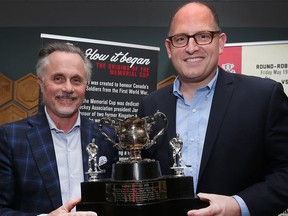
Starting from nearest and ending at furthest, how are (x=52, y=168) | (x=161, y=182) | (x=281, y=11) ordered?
(x=161, y=182) < (x=52, y=168) < (x=281, y=11)

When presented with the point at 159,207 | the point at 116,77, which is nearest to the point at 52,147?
the point at 159,207

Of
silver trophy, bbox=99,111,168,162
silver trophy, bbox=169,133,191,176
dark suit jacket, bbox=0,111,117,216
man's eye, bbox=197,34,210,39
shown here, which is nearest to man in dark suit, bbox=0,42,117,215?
dark suit jacket, bbox=0,111,117,216

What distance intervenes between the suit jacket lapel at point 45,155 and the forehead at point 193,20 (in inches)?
28.2

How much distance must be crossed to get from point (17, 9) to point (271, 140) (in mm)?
3431

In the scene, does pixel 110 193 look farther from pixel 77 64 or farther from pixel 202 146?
pixel 77 64

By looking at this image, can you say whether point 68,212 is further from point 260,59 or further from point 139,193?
point 260,59

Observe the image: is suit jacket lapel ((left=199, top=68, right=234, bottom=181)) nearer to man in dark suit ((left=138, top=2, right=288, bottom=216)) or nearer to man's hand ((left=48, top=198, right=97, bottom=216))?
man in dark suit ((left=138, top=2, right=288, bottom=216))

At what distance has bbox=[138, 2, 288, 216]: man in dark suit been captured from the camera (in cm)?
152

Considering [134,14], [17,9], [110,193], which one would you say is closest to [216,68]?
[110,193]

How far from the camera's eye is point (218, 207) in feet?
4.39

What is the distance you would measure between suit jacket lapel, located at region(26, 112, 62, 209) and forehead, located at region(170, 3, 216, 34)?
28.2 inches

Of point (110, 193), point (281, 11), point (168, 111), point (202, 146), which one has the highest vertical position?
point (281, 11)

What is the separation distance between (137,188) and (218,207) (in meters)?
0.29

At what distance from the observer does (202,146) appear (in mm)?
1604
